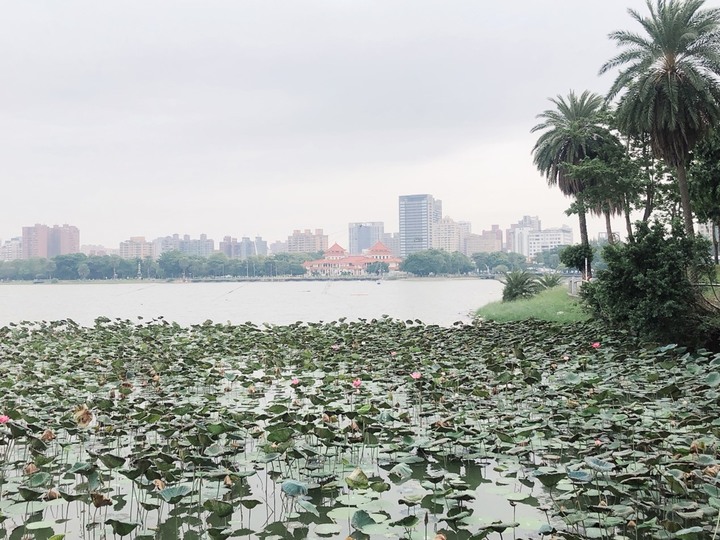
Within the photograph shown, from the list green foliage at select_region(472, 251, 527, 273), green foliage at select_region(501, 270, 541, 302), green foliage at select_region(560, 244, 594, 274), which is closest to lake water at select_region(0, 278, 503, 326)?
green foliage at select_region(501, 270, 541, 302)

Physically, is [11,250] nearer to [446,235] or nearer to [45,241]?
[45,241]

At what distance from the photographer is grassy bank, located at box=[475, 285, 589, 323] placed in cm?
1970

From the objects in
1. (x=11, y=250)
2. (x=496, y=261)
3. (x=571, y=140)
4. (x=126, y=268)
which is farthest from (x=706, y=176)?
(x=11, y=250)

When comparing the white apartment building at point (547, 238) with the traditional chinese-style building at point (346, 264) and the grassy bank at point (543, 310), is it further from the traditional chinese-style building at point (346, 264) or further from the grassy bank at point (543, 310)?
the grassy bank at point (543, 310)

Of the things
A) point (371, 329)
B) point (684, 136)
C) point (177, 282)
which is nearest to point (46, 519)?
point (371, 329)

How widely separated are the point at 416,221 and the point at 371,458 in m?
172

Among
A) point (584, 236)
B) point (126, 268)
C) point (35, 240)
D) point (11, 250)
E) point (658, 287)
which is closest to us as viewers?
point (658, 287)

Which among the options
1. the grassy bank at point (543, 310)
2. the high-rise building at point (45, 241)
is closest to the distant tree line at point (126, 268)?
the high-rise building at point (45, 241)

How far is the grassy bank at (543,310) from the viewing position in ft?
64.6

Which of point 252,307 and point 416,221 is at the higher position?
point 416,221

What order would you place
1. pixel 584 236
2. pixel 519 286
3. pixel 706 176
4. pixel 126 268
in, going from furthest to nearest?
1. pixel 126 268
2. pixel 584 236
3. pixel 519 286
4. pixel 706 176

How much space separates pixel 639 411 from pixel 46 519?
5045 millimetres

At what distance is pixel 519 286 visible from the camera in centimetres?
2942

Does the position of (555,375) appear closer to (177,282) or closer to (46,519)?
(46,519)
